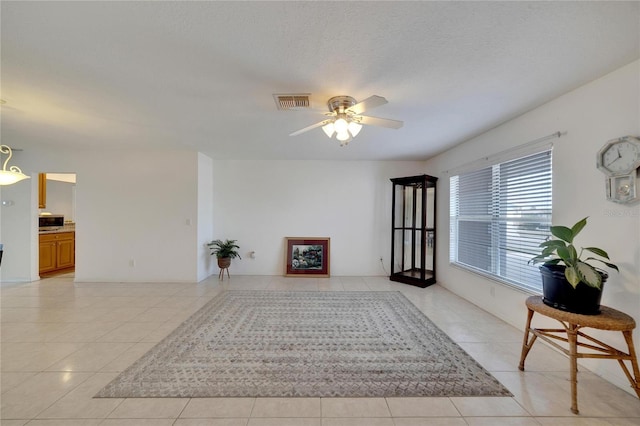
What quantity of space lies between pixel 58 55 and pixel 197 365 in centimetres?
260

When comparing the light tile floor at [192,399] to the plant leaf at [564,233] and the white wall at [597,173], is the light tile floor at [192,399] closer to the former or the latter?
the white wall at [597,173]

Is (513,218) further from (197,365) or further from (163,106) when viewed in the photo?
(163,106)

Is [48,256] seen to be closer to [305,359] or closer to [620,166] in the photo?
[305,359]

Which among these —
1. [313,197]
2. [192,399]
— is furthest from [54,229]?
[192,399]

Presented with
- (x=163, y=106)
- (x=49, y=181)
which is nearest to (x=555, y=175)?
(x=163, y=106)

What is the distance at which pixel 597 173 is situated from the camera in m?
2.08

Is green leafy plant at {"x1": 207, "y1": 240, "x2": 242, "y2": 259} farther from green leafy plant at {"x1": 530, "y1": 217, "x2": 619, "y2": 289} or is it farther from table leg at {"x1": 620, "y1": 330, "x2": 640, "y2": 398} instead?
table leg at {"x1": 620, "y1": 330, "x2": 640, "y2": 398}

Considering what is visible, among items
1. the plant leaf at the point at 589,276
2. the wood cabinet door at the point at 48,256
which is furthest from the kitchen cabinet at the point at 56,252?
the plant leaf at the point at 589,276

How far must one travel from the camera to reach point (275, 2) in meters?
1.34

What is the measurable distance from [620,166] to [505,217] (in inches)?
48.6

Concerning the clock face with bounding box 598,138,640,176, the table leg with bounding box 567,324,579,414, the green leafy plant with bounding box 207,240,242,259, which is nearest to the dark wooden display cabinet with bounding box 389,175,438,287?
the clock face with bounding box 598,138,640,176

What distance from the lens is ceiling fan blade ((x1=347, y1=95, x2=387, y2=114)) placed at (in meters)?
1.89

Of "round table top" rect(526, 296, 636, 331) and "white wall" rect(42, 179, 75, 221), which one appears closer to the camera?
"round table top" rect(526, 296, 636, 331)

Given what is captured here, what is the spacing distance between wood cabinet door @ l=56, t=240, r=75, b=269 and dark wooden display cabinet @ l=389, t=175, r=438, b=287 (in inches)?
280
